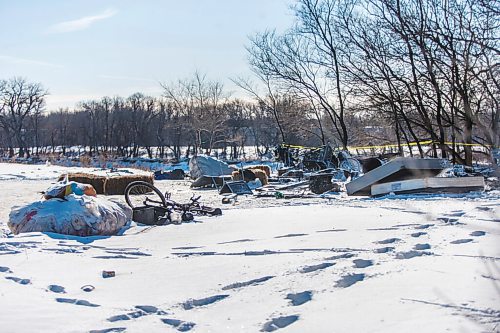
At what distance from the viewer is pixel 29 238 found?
19.7 feet

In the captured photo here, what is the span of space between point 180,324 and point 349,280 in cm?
132

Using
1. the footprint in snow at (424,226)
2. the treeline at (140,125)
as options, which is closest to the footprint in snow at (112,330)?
the footprint in snow at (424,226)

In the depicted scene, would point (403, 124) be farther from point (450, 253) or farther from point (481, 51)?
point (450, 253)

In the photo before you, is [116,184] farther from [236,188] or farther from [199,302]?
[199,302]

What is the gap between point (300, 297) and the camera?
11.4ft

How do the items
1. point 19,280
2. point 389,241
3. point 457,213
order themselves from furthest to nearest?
1. point 457,213
2. point 389,241
3. point 19,280

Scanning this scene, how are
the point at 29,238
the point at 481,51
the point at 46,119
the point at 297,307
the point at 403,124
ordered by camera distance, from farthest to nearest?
1. the point at 46,119
2. the point at 403,124
3. the point at 481,51
4. the point at 29,238
5. the point at 297,307

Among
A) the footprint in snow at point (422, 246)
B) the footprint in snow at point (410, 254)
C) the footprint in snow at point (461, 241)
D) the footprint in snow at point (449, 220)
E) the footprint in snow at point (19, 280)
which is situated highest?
the footprint in snow at point (461, 241)

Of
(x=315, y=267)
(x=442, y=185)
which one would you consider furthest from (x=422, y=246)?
(x=442, y=185)

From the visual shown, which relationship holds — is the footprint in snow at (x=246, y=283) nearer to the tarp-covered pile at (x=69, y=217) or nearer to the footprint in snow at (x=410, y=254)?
the footprint in snow at (x=410, y=254)

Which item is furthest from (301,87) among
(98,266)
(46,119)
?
(46,119)

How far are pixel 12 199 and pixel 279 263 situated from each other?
10889 millimetres

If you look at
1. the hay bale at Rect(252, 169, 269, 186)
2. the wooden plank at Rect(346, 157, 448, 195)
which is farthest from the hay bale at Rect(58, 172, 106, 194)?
the wooden plank at Rect(346, 157, 448, 195)

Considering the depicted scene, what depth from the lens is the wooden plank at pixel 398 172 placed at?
11328mm
